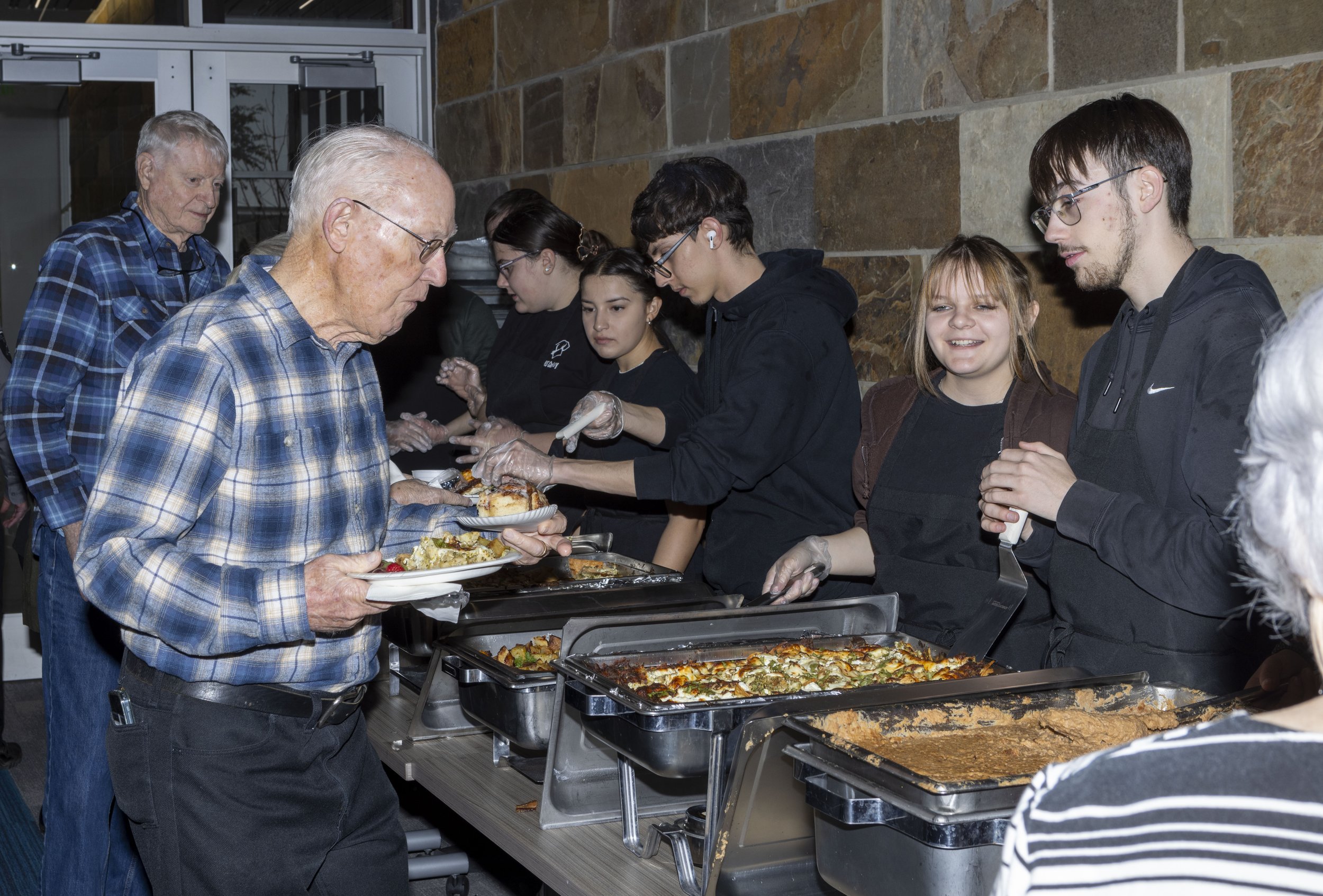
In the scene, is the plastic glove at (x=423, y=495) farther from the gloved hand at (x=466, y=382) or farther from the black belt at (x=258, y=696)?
the gloved hand at (x=466, y=382)

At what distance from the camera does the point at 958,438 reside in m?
2.22

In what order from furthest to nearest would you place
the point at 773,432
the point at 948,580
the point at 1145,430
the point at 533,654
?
the point at 773,432
the point at 533,654
the point at 948,580
the point at 1145,430

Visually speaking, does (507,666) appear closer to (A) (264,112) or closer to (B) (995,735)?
(B) (995,735)

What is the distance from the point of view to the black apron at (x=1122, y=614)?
177cm

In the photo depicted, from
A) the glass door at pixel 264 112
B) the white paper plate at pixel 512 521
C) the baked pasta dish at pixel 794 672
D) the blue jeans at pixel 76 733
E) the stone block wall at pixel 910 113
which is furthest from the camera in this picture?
the glass door at pixel 264 112

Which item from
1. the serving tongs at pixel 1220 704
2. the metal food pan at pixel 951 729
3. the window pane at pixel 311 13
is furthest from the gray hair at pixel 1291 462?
the window pane at pixel 311 13

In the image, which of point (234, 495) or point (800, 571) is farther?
point (800, 571)

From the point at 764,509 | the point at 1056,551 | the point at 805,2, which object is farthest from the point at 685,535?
the point at 805,2

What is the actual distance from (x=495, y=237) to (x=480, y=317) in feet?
2.41

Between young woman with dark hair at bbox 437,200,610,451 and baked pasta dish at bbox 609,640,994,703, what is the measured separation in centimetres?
153

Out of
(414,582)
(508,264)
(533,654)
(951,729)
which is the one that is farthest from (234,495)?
(508,264)

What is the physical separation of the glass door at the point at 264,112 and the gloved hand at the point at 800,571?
373cm

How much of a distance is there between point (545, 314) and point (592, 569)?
103 cm

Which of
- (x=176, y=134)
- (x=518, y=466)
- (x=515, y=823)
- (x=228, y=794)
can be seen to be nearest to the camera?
(x=228, y=794)
